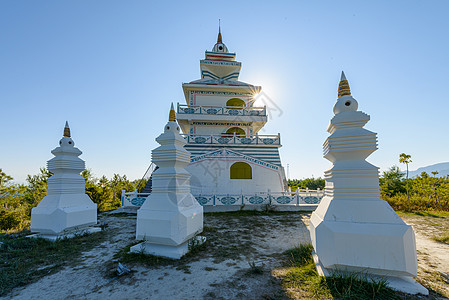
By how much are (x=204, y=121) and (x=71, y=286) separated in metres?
15.0

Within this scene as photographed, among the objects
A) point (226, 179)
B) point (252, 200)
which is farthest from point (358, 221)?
point (226, 179)

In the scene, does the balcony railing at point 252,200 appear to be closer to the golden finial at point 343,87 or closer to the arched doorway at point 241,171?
the arched doorway at point 241,171

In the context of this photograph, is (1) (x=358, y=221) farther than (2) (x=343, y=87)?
No

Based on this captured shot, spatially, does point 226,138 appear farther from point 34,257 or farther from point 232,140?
point 34,257

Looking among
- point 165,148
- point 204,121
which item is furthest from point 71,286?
point 204,121

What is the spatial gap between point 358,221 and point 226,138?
1279 cm

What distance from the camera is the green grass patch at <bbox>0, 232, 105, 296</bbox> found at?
334cm

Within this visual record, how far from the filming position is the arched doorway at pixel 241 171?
46.1 feet

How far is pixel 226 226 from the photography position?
7.50m

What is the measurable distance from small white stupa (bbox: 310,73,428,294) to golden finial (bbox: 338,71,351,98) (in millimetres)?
119

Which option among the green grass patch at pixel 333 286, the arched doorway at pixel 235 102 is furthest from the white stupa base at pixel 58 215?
the arched doorway at pixel 235 102

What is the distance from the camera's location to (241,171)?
46.3 ft

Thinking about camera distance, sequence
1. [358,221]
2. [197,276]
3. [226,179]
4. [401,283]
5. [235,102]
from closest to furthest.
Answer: [401,283], [358,221], [197,276], [226,179], [235,102]

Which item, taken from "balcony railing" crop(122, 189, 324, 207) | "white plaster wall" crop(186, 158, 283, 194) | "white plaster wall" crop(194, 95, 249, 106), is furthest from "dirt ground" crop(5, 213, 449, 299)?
"white plaster wall" crop(194, 95, 249, 106)
